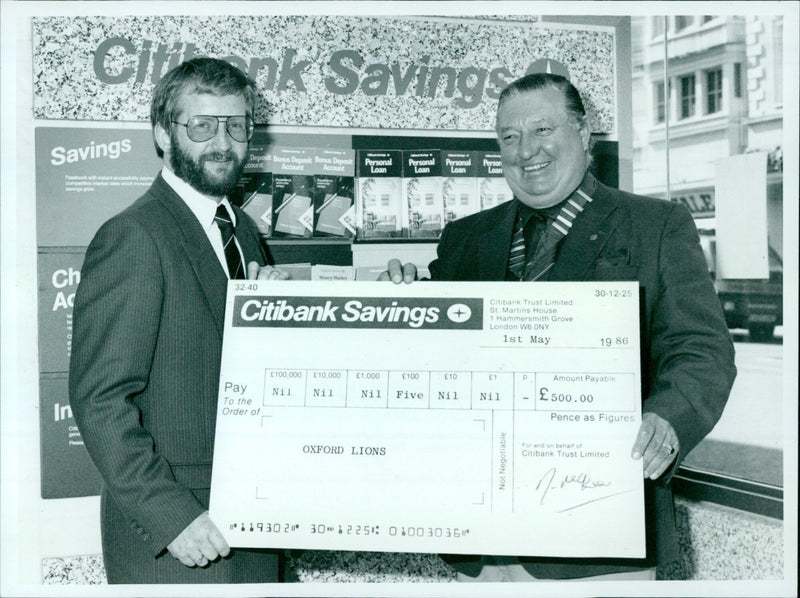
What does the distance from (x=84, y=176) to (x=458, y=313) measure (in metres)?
1.15

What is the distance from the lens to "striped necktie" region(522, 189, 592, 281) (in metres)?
1.97

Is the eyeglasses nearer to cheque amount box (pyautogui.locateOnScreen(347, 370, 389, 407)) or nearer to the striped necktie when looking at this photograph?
cheque amount box (pyautogui.locateOnScreen(347, 370, 389, 407))

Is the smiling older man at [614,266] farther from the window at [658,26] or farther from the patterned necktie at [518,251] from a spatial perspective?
the window at [658,26]

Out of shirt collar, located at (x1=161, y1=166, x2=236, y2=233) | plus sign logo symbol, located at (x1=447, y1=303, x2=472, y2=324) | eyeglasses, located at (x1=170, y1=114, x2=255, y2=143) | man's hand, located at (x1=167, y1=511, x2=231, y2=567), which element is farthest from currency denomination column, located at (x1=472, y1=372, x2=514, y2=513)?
eyeglasses, located at (x1=170, y1=114, x2=255, y2=143)

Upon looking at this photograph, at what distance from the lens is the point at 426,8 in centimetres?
221

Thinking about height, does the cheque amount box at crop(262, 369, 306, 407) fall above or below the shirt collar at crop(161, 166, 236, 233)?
below

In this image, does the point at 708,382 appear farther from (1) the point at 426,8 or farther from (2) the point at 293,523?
(1) the point at 426,8

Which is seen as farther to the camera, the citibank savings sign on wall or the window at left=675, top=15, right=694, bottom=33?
the window at left=675, top=15, right=694, bottom=33

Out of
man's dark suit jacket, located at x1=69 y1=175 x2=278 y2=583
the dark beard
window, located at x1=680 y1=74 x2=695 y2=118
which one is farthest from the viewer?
window, located at x1=680 y1=74 x2=695 y2=118

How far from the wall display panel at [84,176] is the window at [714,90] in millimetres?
1705

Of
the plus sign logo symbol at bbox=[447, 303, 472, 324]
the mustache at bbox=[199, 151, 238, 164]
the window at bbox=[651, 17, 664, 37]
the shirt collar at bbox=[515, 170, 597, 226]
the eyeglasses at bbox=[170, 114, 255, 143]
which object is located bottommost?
the plus sign logo symbol at bbox=[447, 303, 472, 324]

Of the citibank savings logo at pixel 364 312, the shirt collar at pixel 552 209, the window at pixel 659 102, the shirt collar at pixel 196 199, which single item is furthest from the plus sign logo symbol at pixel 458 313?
the window at pixel 659 102

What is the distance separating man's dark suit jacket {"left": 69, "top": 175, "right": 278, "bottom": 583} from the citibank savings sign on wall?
1.79 ft

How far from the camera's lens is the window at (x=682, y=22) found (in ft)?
7.46
